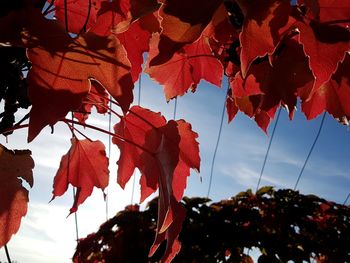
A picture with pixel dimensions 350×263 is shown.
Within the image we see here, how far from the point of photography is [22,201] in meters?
0.45

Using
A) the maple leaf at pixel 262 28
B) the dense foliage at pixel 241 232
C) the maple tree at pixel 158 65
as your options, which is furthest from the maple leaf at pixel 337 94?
the dense foliage at pixel 241 232

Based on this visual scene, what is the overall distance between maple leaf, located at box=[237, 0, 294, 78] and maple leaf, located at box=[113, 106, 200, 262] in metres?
0.15

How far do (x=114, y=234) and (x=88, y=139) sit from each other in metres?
1.54

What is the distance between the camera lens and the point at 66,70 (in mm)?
383

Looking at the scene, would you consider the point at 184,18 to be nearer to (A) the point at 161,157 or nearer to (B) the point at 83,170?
(A) the point at 161,157

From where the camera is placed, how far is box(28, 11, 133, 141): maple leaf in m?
0.35

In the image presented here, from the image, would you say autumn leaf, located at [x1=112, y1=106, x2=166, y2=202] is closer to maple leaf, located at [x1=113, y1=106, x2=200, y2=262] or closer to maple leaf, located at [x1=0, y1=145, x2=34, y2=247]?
maple leaf, located at [x1=113, y1=106, x2=200, y2=262]

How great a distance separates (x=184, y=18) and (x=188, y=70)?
270mm

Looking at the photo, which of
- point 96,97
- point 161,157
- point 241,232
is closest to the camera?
point 161,157

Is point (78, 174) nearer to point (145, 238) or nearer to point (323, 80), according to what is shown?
point (323, 80)

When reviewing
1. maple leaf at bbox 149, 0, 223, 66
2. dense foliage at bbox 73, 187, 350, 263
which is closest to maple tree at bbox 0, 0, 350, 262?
maple leaf at bbox 149, 0, 223, 66

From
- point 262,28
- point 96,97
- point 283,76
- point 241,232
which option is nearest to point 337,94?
point 283,76

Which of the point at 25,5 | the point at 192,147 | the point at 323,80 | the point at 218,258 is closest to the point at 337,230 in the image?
the point at 218,258

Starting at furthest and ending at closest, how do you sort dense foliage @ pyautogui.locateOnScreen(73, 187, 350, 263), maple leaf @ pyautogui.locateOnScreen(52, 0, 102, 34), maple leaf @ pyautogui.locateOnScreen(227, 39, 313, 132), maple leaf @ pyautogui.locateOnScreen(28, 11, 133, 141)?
1. dense foliage @ pyautogui.locateOnScreen(73, 187, 350, 263)
2. maple leaf @ pyautogui.locateOnScreen(52, 0, 102, 34)
3. maple leaf @ pyautogui.locateOnScreen(227, 39, 313, 132)
4. maple leaf @ pyautogui.locateOnScreen(28, 11, 133, 141)
